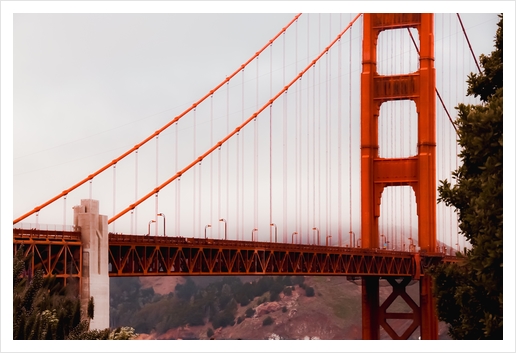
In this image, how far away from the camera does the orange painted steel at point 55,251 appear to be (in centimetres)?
3688

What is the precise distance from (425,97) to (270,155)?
10963mm

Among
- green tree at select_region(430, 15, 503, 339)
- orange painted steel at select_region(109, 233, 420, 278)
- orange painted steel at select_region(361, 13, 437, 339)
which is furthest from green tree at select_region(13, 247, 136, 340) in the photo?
orange painted steel at select_region(361, 13, 437, 339)

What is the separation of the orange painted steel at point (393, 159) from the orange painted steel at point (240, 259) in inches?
92.0

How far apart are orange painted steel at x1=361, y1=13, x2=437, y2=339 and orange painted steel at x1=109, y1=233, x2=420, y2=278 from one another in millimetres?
2337

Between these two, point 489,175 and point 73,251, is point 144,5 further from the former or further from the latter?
point 489,175

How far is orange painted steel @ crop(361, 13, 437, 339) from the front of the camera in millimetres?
70188

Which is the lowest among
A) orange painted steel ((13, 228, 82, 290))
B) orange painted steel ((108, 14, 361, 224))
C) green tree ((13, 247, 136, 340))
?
green tree ((13, 247, 136, 340))

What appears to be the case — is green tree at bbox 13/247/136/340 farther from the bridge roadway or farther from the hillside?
the hillside

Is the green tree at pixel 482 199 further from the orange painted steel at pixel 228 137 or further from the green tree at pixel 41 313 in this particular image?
the orange painted steel at pixel 228 137

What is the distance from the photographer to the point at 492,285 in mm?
28109

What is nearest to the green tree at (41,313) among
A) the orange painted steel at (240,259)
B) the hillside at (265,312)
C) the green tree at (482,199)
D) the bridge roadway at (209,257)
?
the bridge roadway at (209,257)

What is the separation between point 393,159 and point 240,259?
21.5 meters

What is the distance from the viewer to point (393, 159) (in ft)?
234

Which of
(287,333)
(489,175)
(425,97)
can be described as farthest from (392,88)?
(287,333)
